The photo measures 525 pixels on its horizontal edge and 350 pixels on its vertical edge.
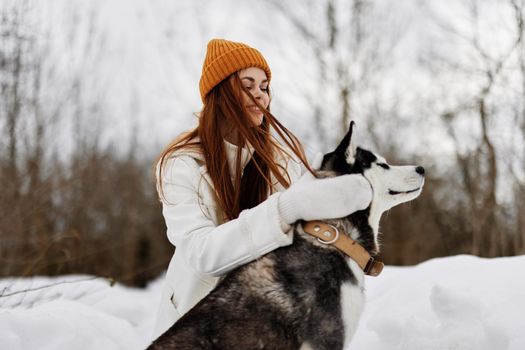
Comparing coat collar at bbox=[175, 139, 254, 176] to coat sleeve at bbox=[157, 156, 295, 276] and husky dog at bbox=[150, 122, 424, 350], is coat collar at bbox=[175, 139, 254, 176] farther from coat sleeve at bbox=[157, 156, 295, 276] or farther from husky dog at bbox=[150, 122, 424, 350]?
husky dog at bbox=[150, 122, 424, 350]

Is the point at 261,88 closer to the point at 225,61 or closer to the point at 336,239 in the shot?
the point at 225,61

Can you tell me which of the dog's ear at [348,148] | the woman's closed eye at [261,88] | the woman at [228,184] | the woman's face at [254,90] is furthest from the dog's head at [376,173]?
the woman's closed eye at [261,88]

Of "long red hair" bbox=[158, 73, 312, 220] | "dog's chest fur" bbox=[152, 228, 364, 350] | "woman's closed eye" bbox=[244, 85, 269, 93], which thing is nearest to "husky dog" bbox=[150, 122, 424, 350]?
"dog's chest fur" bbox=[152, 228, 364, 350]

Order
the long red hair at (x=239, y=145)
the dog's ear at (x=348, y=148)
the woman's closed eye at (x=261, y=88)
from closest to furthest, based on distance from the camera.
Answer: the dog's ear at (x=348, y=148), the long red hair at (x=239, y=145), the woman's closed eye at (x=261, y=88)

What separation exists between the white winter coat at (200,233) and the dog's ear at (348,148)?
37 cm

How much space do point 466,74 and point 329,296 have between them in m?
8.78

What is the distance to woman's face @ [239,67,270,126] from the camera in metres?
2.58

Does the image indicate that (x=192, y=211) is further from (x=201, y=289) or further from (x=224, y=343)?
(x=224, y=343)

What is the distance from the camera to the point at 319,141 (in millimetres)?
12062

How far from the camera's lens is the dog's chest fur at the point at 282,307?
1.82 meters

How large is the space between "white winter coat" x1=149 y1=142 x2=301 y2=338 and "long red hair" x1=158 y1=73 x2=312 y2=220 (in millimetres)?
53

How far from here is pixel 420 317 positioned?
10.1 feet

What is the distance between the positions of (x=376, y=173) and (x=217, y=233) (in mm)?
818

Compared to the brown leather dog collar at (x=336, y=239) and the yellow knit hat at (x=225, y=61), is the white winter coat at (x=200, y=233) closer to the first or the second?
the brown leather dog collar at (x=336, y=239)
